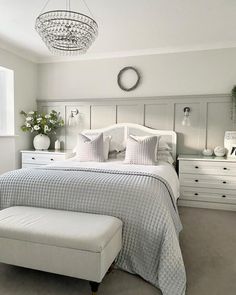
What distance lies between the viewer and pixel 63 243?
5.18ft

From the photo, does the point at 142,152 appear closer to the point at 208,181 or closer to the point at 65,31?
the point at 208,181

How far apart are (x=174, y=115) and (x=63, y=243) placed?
2.97 m

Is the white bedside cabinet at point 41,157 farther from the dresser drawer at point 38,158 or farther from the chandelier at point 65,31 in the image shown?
the chandelier at point 65,31

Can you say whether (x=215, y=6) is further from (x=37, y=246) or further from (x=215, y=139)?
(x=37, y=246)

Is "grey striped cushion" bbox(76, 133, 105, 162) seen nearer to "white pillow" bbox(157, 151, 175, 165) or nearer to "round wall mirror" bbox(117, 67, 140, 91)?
"white pillow" bbox(157, 151, 175, 165)

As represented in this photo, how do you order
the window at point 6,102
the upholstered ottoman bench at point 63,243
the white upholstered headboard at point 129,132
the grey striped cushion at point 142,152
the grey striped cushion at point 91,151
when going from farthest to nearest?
1. the window at point 6,102
2. the white upholstered headboard at point 129,132
3. the grey striped cushion at point 91,151
4. the grey striped cushion at point 142,152
5. the upholstered ottoman bench at point 63,243

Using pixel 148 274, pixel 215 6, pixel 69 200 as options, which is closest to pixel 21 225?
pixel 69 200

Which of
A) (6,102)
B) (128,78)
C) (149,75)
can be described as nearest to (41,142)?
(6,102)

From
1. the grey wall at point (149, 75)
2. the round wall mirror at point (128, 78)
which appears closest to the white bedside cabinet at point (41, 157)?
the grey wall at point (149, 75)

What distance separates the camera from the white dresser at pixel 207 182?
135 inches

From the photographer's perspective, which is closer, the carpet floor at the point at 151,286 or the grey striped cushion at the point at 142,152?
the carpet floor at the point at 151,286

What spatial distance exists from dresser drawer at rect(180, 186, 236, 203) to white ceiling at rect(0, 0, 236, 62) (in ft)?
7.15

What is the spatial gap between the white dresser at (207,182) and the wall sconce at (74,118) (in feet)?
6.58

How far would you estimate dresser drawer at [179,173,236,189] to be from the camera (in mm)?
3436
